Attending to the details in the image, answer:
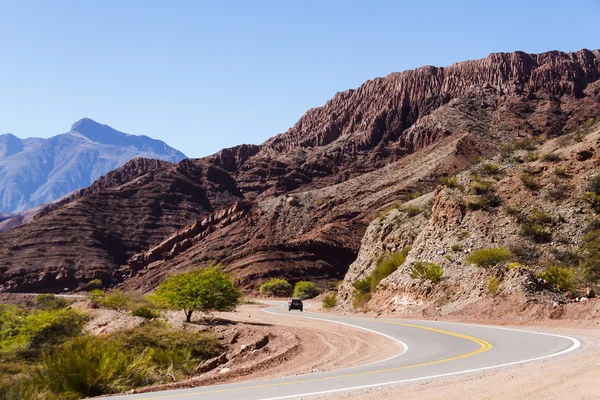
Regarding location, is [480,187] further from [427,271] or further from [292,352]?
[292,352]

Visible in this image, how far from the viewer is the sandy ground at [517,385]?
9164 mm

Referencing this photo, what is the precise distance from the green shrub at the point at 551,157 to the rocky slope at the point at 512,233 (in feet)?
0.20

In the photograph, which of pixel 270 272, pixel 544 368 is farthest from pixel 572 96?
pixel 544 368

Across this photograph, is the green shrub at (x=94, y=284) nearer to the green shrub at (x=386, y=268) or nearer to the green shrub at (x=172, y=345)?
the green shrub at (x=386, y=268)

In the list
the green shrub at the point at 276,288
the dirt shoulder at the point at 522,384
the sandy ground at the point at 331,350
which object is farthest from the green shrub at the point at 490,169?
the green shrub at the point at 276,288

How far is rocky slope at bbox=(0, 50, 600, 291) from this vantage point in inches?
3531

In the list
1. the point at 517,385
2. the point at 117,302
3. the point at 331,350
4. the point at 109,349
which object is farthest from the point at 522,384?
the point at 117,302

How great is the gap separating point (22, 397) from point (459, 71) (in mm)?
140273

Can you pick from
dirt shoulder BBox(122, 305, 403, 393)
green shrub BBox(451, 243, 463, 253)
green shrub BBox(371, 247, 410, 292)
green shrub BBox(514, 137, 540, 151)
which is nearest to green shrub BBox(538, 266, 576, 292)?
green shrub BBox(451, 243, 463, 253)

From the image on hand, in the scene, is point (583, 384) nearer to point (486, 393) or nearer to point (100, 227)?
point (486, 393)

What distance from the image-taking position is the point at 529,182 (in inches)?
1346

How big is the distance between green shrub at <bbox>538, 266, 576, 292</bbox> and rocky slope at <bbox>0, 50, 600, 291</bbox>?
53818 mm

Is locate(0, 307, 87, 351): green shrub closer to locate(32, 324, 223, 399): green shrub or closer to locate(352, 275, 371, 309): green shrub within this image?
locate(32, 324, 223, 399): green shrub

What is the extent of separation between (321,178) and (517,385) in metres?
114
